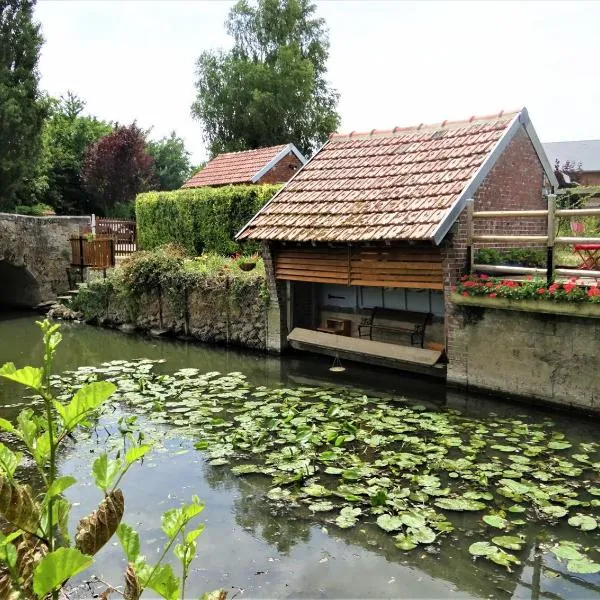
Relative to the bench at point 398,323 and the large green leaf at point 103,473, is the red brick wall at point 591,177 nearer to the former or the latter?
the bench at point 398,323

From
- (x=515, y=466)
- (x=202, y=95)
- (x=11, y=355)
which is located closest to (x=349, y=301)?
(x=515, y=466)

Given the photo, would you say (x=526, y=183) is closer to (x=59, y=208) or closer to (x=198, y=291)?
(x=198, y=291)

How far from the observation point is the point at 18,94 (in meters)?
25.5

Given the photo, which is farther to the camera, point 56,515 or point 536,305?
point 536,305

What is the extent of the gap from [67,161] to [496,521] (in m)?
36.0

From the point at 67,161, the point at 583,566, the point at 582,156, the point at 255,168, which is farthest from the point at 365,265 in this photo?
the point at 582,156

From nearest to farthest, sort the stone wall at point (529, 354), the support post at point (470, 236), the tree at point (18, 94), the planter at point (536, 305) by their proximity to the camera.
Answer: the planter at point (536, 305) < the stone wall at point (529, 354) < the support post at point (470, 236) < the tree at point (18, 94)

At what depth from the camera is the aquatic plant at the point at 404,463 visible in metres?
5.13

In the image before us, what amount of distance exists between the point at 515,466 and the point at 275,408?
3.65 metres

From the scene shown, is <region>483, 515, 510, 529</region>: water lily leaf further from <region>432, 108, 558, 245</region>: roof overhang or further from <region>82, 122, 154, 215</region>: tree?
<region>82, 122, 154, 215</region>: tree

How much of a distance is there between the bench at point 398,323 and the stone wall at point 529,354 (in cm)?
145

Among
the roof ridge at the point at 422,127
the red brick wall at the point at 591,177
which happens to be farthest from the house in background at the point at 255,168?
the red brick wall at the point at 591,177

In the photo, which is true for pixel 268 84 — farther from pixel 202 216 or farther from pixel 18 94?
pixel 202 216

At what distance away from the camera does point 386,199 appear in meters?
10.8
